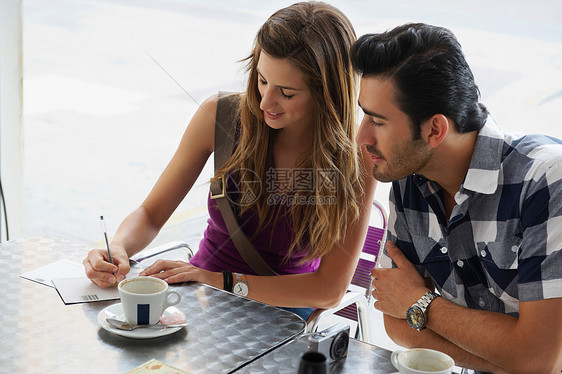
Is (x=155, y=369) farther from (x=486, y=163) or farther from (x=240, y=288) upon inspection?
(x=486, y=163)

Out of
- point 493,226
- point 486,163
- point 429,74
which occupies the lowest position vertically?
point 493,226

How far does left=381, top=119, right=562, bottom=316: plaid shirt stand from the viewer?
1.05 metres

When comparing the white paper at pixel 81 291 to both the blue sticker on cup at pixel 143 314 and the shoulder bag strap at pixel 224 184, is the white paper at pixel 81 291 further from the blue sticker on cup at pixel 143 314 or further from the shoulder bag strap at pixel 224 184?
the shoulder bag strap at pixel 224 184

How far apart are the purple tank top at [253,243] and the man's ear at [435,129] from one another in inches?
17.4

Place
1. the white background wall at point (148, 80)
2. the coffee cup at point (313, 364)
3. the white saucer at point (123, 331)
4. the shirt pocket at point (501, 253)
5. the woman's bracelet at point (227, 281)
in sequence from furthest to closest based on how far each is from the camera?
the white background wall at point (148, 80)
the woman's bracelet at point (227, 281)
the shirt pocket at point (501, 253)
the white saucer at point (123, 331)
the coffee cup at point (313, 364)

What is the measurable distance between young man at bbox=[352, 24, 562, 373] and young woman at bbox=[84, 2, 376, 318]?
6.3 inches

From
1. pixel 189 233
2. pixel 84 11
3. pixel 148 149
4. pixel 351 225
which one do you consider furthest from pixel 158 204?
pixel 84 11

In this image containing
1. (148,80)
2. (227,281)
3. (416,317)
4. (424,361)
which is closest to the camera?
(424,361)

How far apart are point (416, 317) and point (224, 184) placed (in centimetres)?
58

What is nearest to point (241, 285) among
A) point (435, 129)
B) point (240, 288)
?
point (240, 288)

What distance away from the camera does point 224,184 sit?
1503 millimetres

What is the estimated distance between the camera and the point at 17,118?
2.45 meters

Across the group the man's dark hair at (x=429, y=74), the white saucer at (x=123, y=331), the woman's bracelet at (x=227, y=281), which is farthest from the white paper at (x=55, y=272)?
the man's dark hair at (x=429, y=74)

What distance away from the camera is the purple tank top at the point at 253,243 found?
153cm
